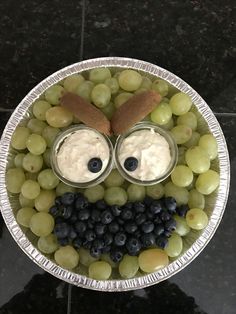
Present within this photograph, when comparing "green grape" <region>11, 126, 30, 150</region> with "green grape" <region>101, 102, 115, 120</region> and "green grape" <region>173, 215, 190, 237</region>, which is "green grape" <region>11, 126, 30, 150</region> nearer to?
"green grape" <region>101, 102, 115, 120</region>

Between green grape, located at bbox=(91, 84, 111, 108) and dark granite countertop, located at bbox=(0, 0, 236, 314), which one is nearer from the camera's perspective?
green grape, located at bbox=(91, 84, 111, 108)

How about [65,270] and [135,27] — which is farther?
[135,27]

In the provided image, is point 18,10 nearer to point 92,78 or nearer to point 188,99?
point 92,78

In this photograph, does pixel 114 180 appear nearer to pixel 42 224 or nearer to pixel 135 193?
pixel 135 193

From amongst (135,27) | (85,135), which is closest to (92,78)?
(85,135)

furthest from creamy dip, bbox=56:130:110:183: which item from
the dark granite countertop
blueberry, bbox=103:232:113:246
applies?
the dark granite countertop

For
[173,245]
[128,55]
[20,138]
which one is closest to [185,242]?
[173,245]
